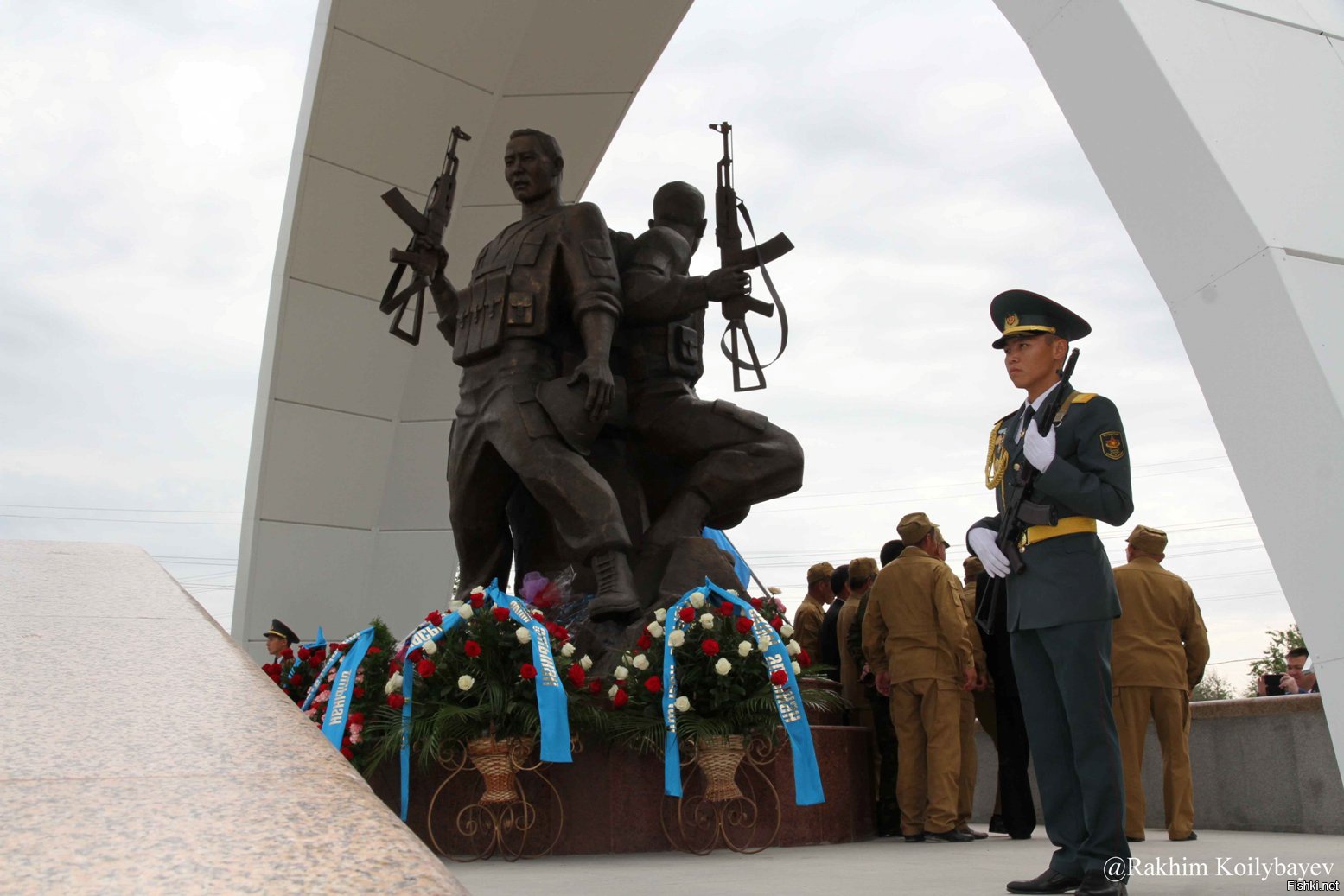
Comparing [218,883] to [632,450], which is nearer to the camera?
[218,883]

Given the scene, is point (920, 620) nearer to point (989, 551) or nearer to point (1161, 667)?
point (1161, 667)

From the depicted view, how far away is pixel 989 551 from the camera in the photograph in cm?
332

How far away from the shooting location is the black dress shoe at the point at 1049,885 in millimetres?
3023

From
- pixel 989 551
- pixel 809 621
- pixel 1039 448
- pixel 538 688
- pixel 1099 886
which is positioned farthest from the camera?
pixel 809 621

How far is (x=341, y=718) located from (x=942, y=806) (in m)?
2.44

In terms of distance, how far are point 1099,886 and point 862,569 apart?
11.8ft

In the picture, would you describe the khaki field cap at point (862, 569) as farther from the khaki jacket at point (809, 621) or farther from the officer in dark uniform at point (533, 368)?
the officer in dark uniform at point (533, 368)

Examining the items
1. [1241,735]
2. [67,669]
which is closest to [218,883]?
[67,669]

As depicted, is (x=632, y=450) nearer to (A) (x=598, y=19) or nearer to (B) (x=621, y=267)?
(B) (x=621, y=267)

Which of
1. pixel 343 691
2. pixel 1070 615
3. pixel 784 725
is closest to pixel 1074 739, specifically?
pixel 1070 615

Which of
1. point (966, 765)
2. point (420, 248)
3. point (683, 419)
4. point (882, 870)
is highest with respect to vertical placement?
point (420, 248)

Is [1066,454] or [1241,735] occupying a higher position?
[1066,454]

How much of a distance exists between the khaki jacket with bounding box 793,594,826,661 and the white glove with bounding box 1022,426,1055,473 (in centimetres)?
401

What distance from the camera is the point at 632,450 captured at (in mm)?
6219
